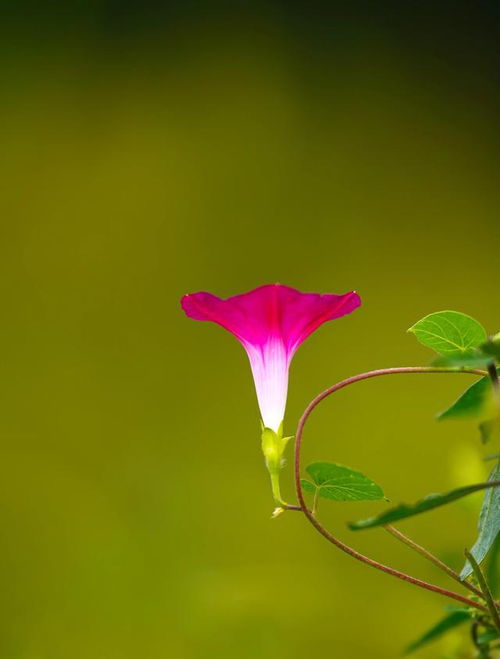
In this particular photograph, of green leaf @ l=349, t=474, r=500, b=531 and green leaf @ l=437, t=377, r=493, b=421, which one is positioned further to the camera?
green leaf @ l=437, t=377, r=493, b=421

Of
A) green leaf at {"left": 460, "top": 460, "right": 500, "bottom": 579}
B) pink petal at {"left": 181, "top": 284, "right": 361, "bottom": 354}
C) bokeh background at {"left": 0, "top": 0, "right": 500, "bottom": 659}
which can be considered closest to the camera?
green leaf at {"left": 460, "top": 460, "right": 500, "bottom": 579}

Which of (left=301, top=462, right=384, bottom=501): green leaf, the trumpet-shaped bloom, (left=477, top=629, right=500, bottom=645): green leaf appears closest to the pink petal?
the trumpet-shaped bloom

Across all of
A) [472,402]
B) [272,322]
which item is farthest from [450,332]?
[272,322]

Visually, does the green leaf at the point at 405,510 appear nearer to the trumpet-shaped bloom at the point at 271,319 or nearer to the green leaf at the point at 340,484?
the green leaf at the point at 340,484

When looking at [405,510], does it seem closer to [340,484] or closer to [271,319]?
[340,484]

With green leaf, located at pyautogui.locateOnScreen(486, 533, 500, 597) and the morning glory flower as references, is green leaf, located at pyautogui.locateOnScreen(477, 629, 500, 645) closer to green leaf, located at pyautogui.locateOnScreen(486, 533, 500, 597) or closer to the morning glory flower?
green leaf, located at pyautogui.locateOnScreen(486, 533, 500, 597)

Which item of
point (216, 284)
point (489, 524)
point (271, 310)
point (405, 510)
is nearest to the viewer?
point (405, 510)
